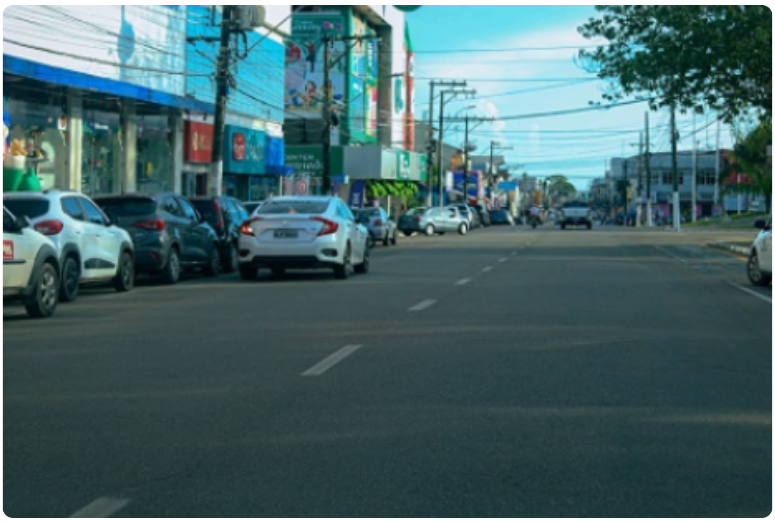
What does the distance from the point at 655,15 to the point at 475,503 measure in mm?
28799

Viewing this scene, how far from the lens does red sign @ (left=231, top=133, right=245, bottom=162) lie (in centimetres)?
4281

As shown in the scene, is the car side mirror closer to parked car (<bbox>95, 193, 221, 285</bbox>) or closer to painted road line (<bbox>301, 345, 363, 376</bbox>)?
painted road line (<bbox>301, 345, 363, 376</bbox>)

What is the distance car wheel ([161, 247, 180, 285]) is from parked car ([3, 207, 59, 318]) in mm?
5851

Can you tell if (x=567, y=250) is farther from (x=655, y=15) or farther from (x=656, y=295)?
(x=656, y=295)

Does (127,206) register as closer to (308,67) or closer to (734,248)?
(734,248)

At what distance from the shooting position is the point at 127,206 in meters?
21.1

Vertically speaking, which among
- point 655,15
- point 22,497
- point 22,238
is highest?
point 655,15

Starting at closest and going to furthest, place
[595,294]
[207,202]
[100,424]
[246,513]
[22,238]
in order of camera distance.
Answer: [246,513]
[100,424]
[22,238]
[595,294]
[207,202]

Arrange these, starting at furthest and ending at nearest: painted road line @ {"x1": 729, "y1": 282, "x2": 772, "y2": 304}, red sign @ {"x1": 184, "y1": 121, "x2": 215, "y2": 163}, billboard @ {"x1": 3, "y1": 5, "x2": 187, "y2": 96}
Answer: red sign @ {"x1": 184, "y1": 121, "x2": 215, "y2": 163}, billboard @ {"x1": 3, "y1": 5, "x2": 187, "y2": 96}, painted road line @ {"x1": 729, "y1": 282, "x2": 772, "y2": 304}

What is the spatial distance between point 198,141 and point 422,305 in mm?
24827

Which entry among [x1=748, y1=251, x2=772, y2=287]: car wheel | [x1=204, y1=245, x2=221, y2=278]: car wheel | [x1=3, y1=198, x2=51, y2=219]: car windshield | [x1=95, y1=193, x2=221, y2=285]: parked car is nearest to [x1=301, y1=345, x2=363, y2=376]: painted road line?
[x1=3, y1=198, x2=51, y2=219]: car windshield

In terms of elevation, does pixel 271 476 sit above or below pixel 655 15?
below

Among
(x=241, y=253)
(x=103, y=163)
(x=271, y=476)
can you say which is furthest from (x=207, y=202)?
(x=271, y=476)

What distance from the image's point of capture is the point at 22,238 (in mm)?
14312
